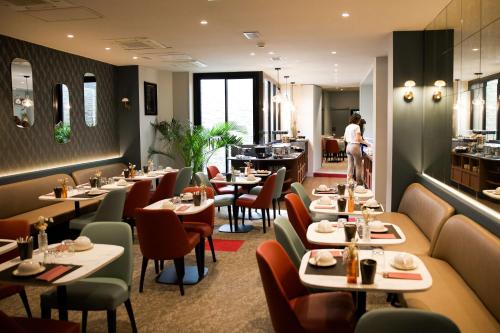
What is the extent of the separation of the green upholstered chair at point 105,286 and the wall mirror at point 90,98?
5985 mm

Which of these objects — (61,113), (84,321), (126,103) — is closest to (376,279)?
(84,321)

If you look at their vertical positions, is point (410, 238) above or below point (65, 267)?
below

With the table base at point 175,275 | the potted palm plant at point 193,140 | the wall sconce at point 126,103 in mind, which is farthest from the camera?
the potted palm plant at point 193,140

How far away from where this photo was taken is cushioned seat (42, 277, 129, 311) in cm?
328

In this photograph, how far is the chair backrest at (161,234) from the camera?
4461 millimetres

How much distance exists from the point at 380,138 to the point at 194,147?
421 cm

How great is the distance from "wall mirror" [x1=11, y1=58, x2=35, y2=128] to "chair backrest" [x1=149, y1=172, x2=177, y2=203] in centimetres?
225

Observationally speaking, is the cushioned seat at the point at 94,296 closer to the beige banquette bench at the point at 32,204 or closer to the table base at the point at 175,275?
the table base at the point at 175,275

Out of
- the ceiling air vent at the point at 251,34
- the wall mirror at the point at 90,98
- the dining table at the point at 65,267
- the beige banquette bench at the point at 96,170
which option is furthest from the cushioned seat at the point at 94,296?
the wall mirror at the point at 90,98

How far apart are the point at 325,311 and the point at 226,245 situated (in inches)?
142

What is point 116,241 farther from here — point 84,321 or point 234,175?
point 234,175

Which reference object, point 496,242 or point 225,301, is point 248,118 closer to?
Answer: point 225,301

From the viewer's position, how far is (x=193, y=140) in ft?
34.8

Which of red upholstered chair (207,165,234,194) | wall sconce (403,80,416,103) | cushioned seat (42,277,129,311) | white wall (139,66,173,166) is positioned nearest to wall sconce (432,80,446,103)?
wall sconce (403,80,416,103)
